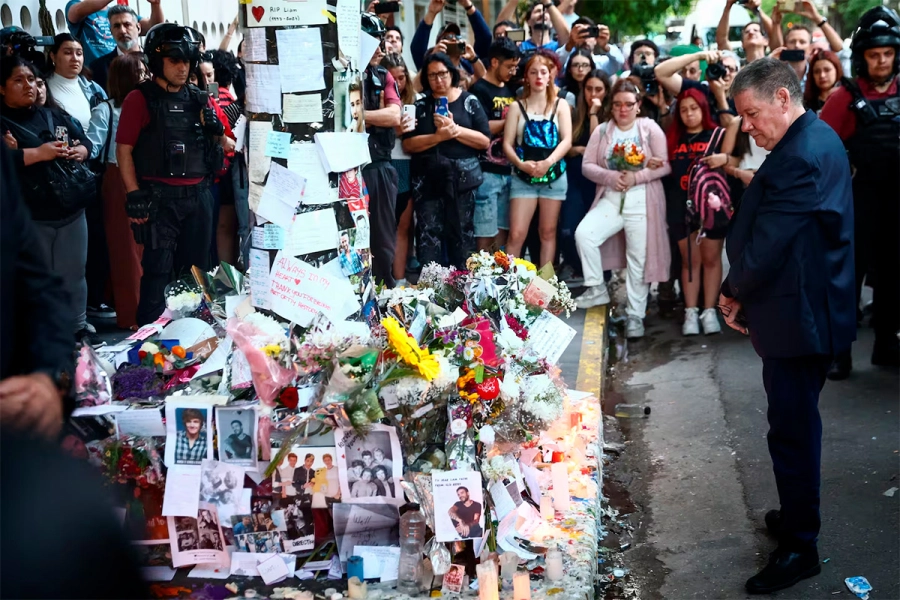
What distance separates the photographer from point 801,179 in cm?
394

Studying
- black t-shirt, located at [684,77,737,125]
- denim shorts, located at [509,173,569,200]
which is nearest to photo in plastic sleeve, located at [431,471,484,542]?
denim shorts, located at [509,173,569,200]

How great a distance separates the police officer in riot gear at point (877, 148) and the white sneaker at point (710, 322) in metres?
1.31

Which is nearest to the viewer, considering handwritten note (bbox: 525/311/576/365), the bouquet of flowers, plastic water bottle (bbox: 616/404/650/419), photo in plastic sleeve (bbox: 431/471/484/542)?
photo in plastic sleeve (bbox: 431/471/484/542)

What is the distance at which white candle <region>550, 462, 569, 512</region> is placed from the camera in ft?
14.5

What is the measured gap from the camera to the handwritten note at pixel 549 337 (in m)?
4.74

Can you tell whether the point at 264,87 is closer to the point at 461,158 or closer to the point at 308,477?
the point at 308,477

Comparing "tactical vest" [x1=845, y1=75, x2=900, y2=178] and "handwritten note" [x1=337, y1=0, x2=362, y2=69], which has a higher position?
"handwritten note" [x1=337, y1=0, x2=362, y2=69]

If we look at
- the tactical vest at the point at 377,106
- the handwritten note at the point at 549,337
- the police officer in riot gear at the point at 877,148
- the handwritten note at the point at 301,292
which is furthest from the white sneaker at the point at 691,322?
the handwritten note at the point at 301,292

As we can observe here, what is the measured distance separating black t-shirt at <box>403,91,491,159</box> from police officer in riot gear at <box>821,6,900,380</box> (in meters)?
2.69

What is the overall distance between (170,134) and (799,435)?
4.34 m

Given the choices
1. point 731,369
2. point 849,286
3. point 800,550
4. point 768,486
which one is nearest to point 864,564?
point 800,550

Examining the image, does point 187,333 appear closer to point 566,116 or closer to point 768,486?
point 768,486

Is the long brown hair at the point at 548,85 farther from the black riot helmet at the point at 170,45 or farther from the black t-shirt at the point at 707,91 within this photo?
the black riot helmet at the point at 170,45

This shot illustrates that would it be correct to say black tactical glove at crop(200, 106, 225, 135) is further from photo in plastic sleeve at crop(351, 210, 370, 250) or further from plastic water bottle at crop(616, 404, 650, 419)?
plastic water bottle at crop(616, 404, 650, 419)
